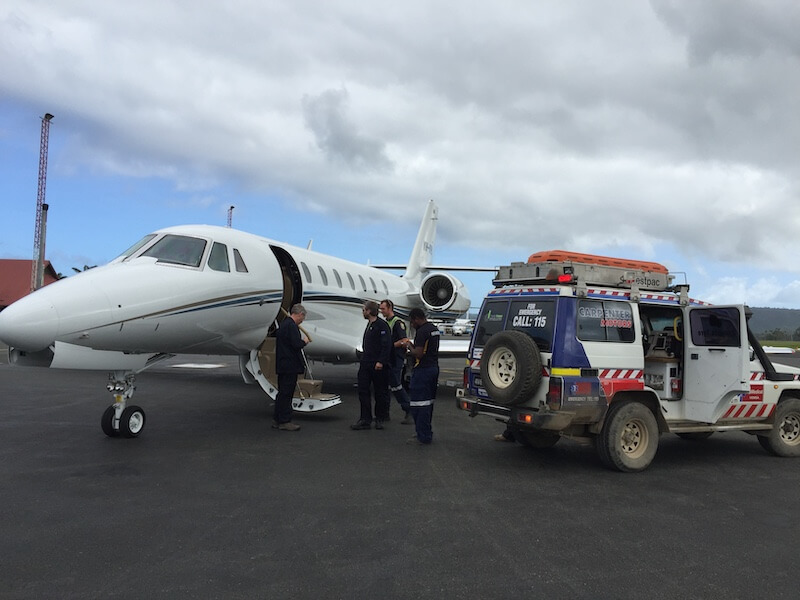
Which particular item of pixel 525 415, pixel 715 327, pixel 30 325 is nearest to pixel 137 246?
Result: pixel 30 325

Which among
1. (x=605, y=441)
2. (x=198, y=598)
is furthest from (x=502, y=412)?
(x=198, y=598)

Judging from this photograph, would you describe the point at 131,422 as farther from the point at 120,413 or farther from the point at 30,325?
the point at 30,325

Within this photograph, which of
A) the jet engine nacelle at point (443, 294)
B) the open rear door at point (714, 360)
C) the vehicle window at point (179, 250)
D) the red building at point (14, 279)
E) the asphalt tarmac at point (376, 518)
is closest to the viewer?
the asphalt tarmac at point (376, 518)

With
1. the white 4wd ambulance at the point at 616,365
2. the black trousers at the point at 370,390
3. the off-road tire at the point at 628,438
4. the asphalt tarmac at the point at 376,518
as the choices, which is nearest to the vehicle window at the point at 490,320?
the white 4wd ambulance at the point at 616,365

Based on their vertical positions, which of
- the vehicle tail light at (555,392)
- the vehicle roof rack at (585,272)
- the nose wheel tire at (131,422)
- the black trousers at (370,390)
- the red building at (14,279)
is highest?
the red building at (14,279)

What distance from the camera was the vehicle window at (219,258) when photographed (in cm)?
877

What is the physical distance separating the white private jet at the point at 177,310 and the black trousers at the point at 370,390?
68cm

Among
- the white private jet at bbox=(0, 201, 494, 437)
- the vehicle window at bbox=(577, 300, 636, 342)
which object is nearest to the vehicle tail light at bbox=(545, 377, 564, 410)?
the vehicle window at bbox=(577, 300, 636, 342)

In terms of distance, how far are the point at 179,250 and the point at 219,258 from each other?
64 cm

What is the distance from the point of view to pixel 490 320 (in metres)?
7.39

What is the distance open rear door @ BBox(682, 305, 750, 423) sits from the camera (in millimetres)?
6965

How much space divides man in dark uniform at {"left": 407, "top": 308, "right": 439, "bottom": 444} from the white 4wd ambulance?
1.89 feet

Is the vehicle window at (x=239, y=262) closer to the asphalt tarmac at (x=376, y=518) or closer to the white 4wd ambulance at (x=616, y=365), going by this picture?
the asphalt tarmac at (x=376, y=518)

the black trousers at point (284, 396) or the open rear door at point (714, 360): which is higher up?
the open rear door at point (714, 360)
